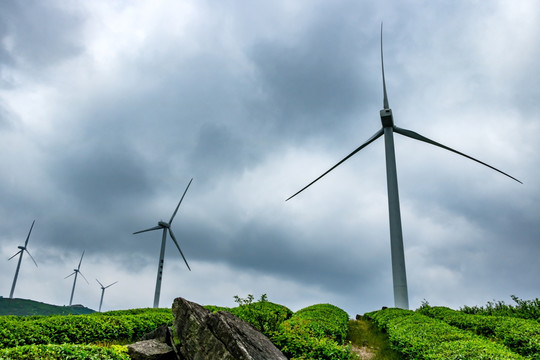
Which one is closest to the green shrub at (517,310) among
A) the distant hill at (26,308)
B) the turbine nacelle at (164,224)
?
the turbine nacelle at (164,224)

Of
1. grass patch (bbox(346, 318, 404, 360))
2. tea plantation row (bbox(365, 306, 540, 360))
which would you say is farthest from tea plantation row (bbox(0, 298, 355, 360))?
tea plantation row (bbox(365, 306, 540, 360))

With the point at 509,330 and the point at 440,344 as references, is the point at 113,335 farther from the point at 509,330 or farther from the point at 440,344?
the point at 509,330

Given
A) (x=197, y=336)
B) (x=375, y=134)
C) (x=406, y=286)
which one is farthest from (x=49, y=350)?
(x=375, y=134)

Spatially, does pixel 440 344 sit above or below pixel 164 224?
below

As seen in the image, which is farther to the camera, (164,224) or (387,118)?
(164,224)

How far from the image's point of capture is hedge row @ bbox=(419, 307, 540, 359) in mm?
13859

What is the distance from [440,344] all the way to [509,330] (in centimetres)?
474

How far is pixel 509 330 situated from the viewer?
628 inches

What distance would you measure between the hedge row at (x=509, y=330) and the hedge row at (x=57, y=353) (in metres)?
13.9

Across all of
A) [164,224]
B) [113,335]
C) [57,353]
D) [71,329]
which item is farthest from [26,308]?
[57,353]

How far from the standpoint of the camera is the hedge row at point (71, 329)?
15395mm

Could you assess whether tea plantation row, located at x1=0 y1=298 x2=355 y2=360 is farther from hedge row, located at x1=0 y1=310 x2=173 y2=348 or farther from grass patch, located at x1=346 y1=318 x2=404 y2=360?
grass patch, located at x1=346 y1=318 x2=404 y2=360

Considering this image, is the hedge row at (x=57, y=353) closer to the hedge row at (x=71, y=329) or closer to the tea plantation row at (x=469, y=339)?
the hedge row at (x=71, y=329)

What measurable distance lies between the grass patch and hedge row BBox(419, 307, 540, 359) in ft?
13.6
